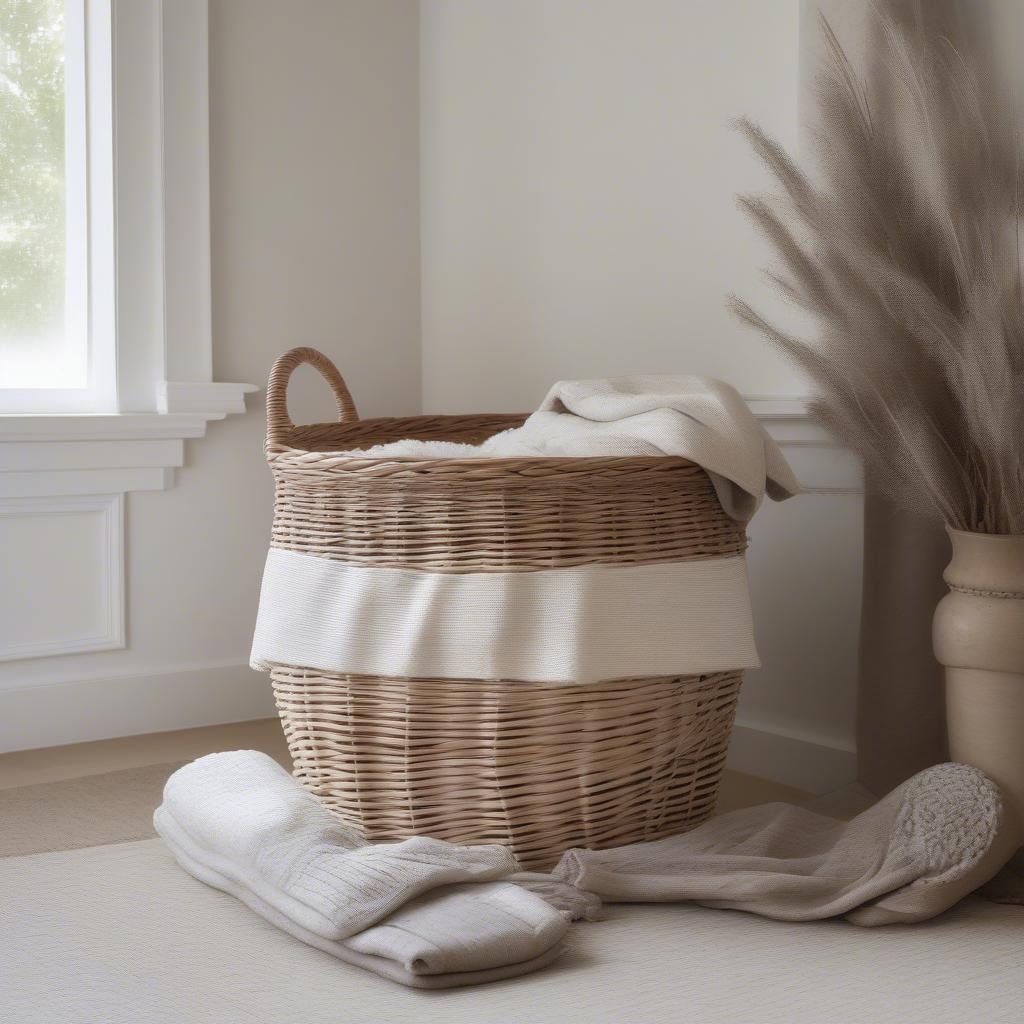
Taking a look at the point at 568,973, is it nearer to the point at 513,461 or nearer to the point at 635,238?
the point at 513,461

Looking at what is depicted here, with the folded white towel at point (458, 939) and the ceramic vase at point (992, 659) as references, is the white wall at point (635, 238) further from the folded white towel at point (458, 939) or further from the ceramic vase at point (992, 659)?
the folded white towel at point (458, 939)

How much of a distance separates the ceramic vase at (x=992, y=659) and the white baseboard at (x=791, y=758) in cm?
51

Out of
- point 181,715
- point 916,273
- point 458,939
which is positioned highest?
point 916,273

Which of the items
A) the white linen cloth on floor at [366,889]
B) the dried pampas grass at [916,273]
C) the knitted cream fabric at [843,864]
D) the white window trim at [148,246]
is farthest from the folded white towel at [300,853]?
the white window trim at [148,246]

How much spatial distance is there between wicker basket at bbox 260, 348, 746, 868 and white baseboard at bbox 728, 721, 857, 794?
492 millimetres

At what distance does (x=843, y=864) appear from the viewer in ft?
4.49

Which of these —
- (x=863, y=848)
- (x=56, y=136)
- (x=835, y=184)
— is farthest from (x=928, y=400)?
(x=56, y=136)

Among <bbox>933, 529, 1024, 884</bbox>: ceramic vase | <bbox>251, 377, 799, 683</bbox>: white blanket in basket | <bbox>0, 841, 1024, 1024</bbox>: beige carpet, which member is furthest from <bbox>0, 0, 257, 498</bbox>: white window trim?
<bbox>933, 529, 1024, 884</bbox>: ceramic vase

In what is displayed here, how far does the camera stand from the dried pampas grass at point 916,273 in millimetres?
1321

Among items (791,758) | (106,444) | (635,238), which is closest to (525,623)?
(791,758)

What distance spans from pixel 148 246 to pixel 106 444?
1.24 feet

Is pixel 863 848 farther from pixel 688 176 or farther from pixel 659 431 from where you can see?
pixel 688 176

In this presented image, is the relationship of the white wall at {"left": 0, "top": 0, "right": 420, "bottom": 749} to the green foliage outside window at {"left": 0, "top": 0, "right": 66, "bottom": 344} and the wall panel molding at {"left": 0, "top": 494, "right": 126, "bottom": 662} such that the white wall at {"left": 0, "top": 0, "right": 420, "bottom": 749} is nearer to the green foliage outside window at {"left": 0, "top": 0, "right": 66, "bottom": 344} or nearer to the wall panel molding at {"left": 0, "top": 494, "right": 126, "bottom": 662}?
the wall panel molding at {"left": 0, "top": 494, "right": 126, "bottom": 662}

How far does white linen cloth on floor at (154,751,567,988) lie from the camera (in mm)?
1156
